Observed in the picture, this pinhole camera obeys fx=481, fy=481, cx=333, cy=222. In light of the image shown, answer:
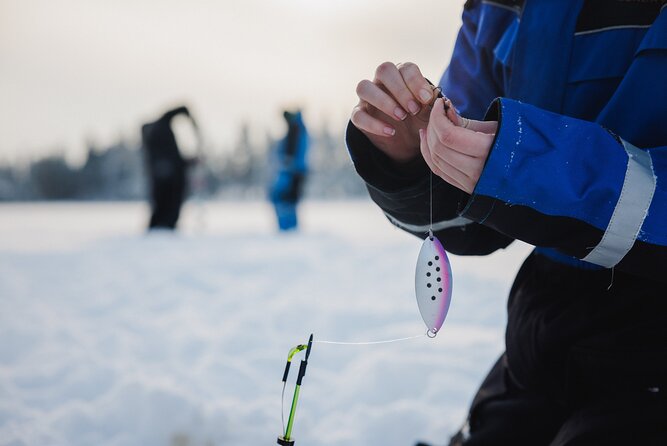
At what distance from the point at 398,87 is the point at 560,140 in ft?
1.05

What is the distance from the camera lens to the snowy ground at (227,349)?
1.78 m

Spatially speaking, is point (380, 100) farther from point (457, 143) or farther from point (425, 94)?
point (457, 143)

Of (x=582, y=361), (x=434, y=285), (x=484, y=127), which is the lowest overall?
(x=582, y=361)

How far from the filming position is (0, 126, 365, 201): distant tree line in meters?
32.6

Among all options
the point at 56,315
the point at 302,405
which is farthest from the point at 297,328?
the point at 56,315

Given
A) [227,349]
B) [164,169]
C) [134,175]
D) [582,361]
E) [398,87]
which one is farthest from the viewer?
[134,175]

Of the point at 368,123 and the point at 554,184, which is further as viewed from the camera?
the point at 368,123

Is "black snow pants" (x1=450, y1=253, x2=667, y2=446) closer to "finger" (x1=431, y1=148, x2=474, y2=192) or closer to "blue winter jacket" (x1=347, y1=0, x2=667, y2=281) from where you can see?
"blue winter jacket" (x1=347, y1=0, x2=667, y2=281)

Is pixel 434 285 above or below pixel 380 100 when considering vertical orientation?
below

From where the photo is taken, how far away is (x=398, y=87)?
3.15 ft

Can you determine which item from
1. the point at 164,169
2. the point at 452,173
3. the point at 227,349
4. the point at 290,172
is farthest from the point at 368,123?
the point at 164,169

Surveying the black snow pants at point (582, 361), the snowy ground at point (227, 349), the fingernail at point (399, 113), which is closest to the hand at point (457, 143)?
the fingernail at point (399, 113)

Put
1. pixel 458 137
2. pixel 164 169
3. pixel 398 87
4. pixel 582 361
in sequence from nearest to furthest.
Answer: pixel 458 137 → pixel 398 87 → pixel 582 361 → pixel 164 169

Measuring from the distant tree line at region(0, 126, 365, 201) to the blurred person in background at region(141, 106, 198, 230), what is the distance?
21.0 m
